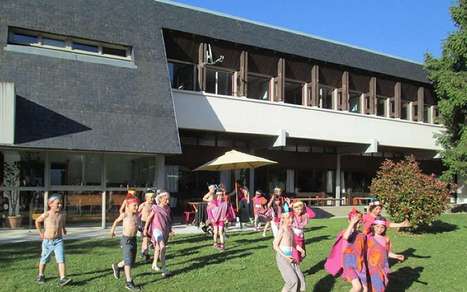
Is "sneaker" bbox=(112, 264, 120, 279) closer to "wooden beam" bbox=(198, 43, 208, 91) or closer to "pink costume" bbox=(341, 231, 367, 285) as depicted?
"pink costume" bbox=(341, 231, 367, 285)

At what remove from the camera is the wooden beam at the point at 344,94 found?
2483 cm

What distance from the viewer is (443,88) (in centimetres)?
2675

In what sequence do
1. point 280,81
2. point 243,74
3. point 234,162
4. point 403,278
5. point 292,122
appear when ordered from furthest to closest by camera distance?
point 292,122 → point 280,81 → point 243,74 → point 234,162 → point 403,278

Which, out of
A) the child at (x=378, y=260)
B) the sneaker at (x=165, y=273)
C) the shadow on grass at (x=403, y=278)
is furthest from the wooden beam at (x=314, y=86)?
the child at (x=378, y=260)

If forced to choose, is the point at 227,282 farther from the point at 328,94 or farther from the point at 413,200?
the point at 328,94

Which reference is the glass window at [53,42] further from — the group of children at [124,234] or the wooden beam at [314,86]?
the wooden beam at [314,86]

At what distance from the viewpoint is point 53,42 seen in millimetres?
16703

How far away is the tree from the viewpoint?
85.6ft

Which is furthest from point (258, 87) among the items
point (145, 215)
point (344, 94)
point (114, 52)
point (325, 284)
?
point (325, 284)

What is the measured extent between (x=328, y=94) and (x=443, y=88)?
656 cm

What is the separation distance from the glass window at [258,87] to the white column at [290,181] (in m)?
4.84

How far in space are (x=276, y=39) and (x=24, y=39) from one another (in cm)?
1057

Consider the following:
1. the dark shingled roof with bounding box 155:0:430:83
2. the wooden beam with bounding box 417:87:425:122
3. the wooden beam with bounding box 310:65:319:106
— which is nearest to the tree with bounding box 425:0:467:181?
the wooden beam with bounding box 417:87:425:122

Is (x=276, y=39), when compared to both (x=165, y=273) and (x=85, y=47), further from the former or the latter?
(x=165, y=273)
